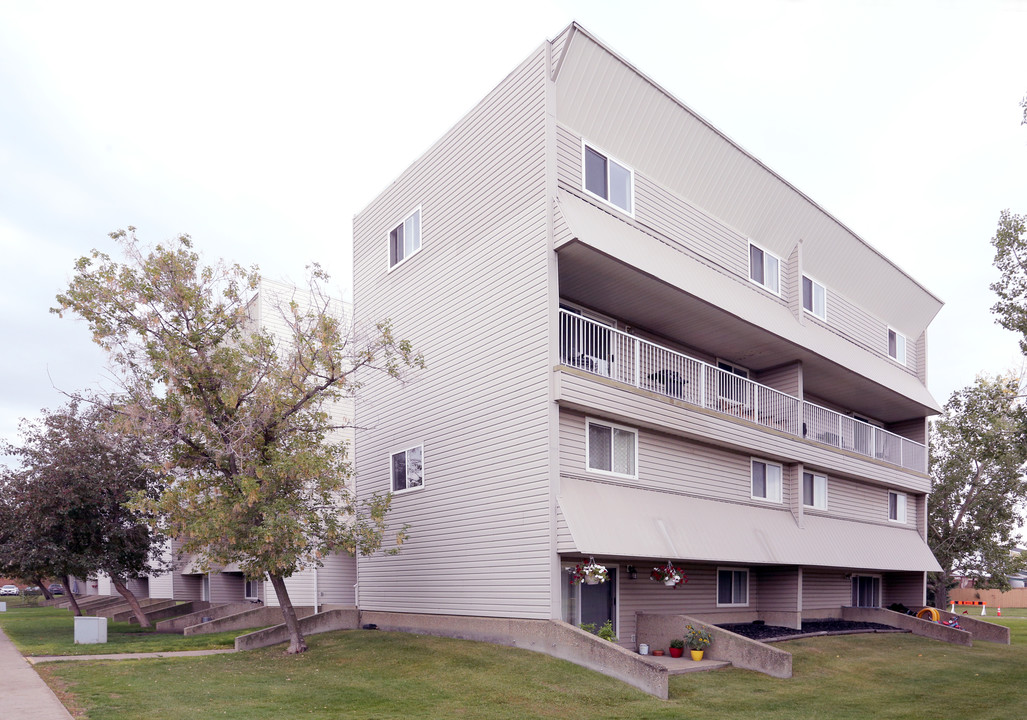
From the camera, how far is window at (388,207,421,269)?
2199 centimetres

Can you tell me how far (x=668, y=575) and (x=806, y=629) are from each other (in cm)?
658

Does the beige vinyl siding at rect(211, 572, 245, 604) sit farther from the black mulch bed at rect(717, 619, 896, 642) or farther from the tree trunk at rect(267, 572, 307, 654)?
the black mulch bed at rect(717, 619, 896, 642)

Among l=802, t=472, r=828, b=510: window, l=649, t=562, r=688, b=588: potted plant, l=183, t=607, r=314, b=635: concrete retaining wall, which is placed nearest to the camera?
l=649, t=562, r=688, b=588: potted plant

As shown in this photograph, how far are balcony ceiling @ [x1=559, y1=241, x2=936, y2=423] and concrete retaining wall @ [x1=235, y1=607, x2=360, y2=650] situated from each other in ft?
33.5

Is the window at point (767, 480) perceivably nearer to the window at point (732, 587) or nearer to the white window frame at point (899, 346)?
the window at point (732, 587)

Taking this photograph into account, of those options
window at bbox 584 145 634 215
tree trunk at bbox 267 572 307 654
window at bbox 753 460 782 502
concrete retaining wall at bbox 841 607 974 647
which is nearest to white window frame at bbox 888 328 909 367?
concrete retaining wall at bbox 841 607 974 647

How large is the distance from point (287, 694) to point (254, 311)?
19174 millimetres

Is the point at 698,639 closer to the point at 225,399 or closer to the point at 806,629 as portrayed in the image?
the point at 806,629

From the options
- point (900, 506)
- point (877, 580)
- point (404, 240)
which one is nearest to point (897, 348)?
point (900, 506)

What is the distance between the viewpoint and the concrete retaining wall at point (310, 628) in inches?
759

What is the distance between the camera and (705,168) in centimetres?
2156

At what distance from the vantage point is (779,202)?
23984mm

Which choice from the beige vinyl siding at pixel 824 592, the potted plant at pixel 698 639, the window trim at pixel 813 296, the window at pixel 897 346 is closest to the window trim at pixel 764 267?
the window trim at pixel 813 296

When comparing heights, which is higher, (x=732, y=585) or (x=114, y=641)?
(x=732, y=585)
